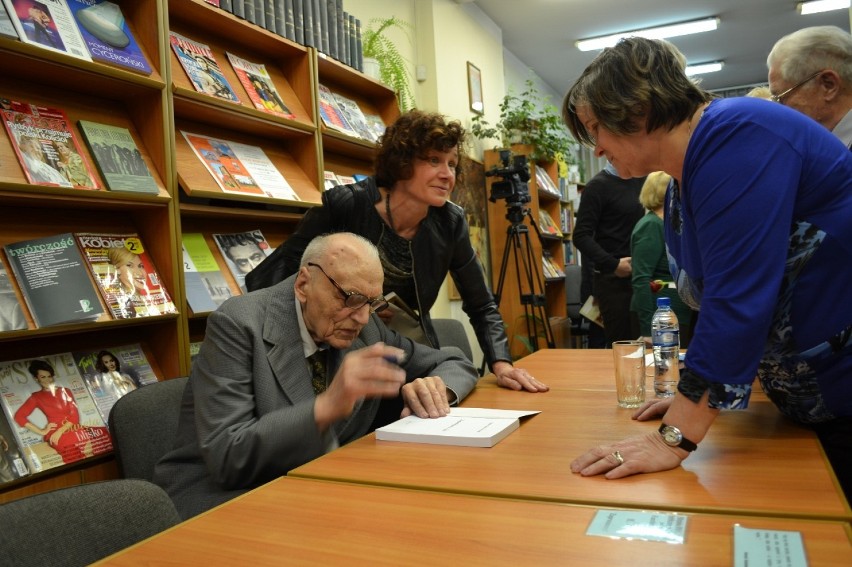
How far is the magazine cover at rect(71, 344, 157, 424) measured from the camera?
7.32 ft

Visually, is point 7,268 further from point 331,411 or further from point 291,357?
point 331,411

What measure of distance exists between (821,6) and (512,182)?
457 centimetres

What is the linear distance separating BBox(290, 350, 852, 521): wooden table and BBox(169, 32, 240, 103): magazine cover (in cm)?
192

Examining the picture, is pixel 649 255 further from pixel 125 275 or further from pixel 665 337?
pixel 125 275

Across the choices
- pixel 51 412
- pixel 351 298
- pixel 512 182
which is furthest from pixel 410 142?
pixel 512 182

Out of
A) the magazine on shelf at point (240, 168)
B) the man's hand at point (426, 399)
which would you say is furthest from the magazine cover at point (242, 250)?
the man's hand at point (426, 399)

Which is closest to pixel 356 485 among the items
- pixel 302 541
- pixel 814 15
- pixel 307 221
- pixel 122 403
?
pixel 302 541

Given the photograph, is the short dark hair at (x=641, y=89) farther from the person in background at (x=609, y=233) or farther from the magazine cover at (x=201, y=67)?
the person in background at (x=609, y=233)

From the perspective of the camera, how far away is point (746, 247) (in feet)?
3.41

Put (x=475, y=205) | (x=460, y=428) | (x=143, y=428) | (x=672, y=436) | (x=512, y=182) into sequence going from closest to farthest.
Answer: (x=672, y=436)
(x=460, y=428)
(x=143, y=428)
(x=512, y=182)
(x=475, y=205)

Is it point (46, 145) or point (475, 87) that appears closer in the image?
point (46, 145)

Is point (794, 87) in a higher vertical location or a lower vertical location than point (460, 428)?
higher

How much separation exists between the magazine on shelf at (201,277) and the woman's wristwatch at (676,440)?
1.93m

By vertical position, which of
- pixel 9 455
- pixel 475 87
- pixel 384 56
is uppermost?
pixel 475 87
